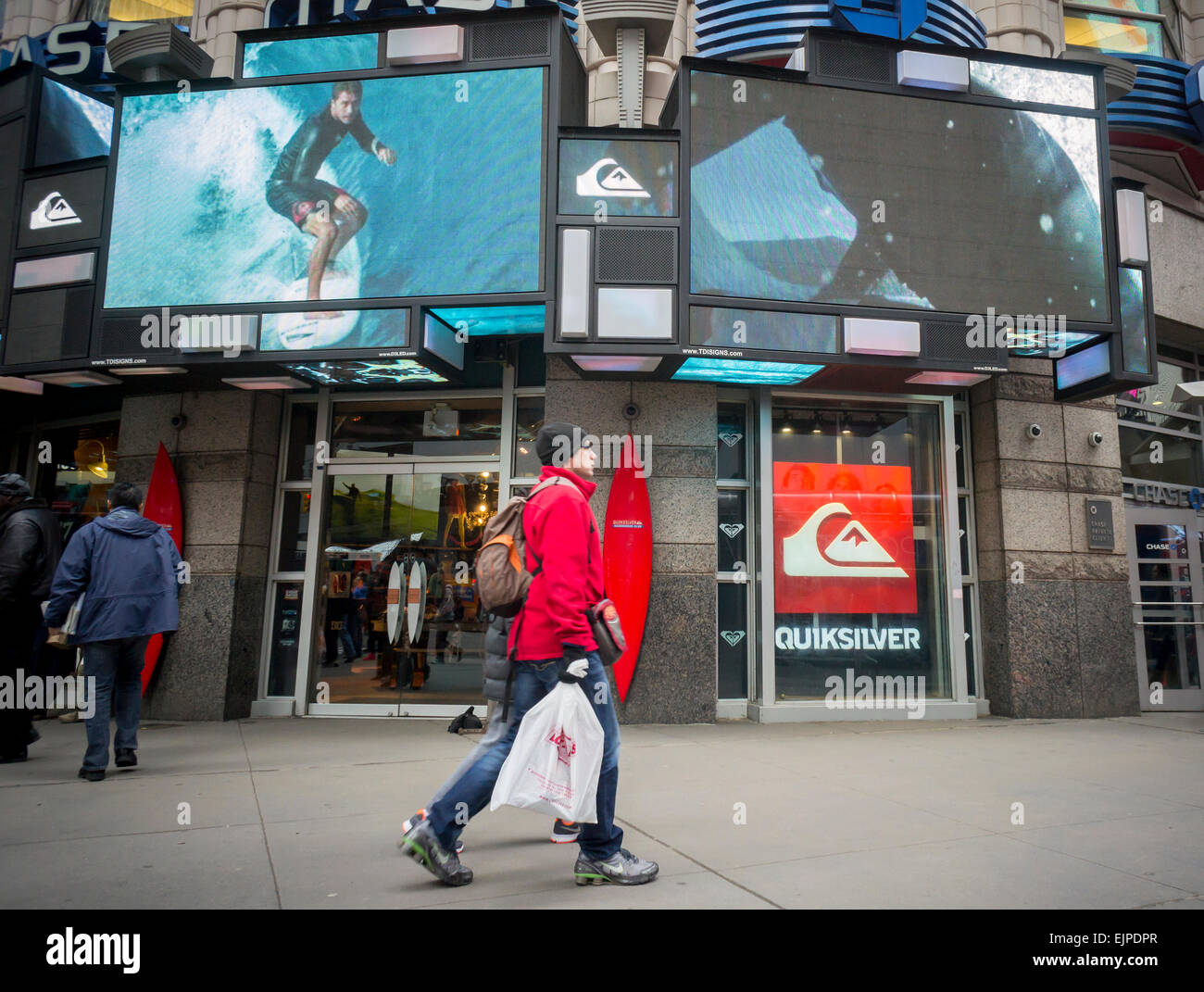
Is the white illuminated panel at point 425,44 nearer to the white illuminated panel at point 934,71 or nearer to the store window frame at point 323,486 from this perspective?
the store window frame at point 323,486

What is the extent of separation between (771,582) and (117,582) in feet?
18.5

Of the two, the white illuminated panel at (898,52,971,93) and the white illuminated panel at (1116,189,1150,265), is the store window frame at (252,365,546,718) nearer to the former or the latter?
the white illuminated panel at (898,52,971,93)

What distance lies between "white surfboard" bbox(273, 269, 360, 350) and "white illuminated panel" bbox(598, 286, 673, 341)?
2.15 m

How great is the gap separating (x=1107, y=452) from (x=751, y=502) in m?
4.14

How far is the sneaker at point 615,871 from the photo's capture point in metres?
3.37

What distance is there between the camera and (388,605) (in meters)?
8.72

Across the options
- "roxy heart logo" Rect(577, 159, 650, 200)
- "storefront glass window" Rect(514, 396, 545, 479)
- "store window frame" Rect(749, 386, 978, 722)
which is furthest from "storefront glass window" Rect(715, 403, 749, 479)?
"roxy heart logo" Rect(577, 159, 650, 200)

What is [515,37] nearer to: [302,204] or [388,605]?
[302,204]

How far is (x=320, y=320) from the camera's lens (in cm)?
720

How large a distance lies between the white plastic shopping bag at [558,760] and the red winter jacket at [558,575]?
0.21m

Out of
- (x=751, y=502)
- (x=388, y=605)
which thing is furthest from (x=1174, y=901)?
(x=388, y=605)

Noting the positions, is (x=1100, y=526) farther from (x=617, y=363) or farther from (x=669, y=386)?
(x=617, y=363)
